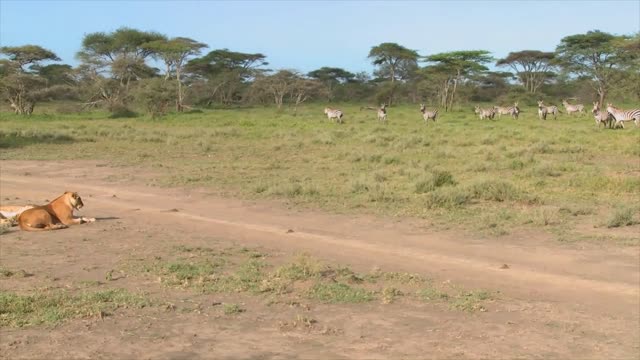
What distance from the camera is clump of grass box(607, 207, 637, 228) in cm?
841

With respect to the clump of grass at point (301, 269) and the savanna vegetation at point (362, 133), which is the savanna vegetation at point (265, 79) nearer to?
the savanna vegetation at point (362, 133)

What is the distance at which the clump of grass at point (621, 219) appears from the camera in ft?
27.6

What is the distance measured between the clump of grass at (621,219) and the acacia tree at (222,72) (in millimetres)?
40260

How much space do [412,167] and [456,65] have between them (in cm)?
3046

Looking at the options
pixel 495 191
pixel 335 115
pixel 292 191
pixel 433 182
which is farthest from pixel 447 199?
pixel 335 115

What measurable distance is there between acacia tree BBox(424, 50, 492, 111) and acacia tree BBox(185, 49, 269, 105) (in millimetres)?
13200

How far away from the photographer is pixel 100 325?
14.8ft

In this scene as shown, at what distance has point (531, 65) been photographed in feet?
169

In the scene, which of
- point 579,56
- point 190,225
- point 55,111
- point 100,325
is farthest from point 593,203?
point 55,111

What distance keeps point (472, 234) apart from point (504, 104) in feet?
126

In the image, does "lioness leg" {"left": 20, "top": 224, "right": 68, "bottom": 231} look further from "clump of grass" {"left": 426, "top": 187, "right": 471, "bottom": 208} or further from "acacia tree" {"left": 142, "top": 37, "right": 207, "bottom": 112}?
"acacia tree" {"left": 142, "top": 37, "right": 207, "bottom": 112}

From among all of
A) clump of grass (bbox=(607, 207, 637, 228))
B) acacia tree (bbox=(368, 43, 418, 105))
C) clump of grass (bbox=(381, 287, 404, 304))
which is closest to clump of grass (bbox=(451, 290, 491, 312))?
clump of grass (bbox=(381, 287, 404, 304))

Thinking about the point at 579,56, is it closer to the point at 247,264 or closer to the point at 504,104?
the point at 504,104

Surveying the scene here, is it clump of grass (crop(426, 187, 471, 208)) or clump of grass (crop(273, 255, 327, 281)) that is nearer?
clump of grass (crop(273, 255, 327, 281))
